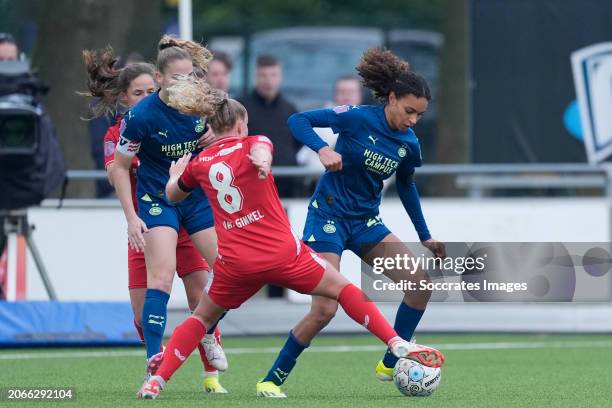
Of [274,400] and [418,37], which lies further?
[418,37]

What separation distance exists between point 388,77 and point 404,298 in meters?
1.29

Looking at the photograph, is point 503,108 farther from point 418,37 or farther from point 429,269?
point 418,37

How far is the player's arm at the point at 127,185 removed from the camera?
838cm

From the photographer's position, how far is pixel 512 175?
51.8ft

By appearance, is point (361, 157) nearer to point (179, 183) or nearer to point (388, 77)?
point (388, 77)

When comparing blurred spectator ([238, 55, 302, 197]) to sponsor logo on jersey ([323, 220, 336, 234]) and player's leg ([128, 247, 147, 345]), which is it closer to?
player's leg ([128, 247, 147, 345])

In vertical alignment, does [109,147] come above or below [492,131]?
above

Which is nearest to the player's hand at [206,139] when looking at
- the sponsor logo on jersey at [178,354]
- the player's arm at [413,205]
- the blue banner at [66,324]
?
the player's arm at [413,205]

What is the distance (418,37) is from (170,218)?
13113mm

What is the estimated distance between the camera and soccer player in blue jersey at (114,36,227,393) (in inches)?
333

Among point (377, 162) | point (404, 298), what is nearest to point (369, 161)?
point (377, 162)

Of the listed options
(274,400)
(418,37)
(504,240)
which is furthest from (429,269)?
(418,37)

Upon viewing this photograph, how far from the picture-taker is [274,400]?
8.07 metres

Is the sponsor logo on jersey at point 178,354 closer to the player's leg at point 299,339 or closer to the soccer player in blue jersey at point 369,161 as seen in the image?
the player's leg at point 299,339
